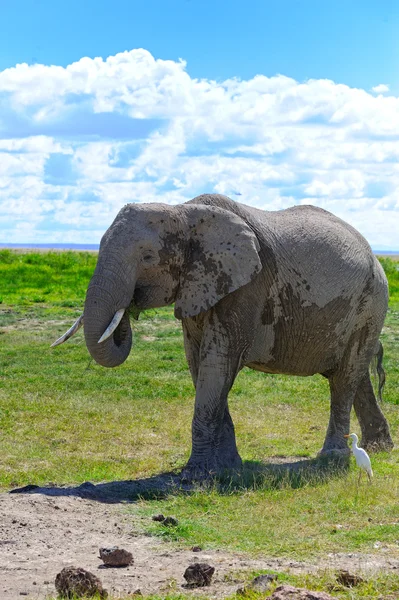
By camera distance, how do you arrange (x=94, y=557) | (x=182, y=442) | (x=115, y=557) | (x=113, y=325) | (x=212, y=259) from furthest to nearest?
(x=182, y=442), (x=212, y=259), (x=113, y=325), (x=94, y=557), (x=115, y=557)

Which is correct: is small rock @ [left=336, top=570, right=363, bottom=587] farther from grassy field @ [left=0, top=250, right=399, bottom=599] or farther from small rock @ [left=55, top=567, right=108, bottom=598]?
small rock @ [left=55, top=567, right=108, bottom=598]

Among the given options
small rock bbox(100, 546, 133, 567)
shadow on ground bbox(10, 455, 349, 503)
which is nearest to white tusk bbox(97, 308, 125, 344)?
shadow on ground bbox(10, 455, 349, 503)

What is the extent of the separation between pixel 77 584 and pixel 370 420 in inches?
294

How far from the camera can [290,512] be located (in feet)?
30.2

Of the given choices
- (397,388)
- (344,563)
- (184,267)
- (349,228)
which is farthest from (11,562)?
(397,388)

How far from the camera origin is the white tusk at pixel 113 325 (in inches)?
391

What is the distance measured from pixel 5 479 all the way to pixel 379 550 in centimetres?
487

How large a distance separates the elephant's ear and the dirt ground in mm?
2698

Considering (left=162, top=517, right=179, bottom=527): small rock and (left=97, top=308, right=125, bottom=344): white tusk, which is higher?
(left=97, top=308, right=125, bottom=344): white tusk

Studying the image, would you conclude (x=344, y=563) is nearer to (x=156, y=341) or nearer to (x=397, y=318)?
(x=156, y=341)

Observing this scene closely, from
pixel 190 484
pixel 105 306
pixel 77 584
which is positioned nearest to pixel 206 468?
pixel 190 484

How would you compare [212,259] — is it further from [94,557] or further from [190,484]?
[94,557]

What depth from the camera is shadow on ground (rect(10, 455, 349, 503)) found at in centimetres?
1003

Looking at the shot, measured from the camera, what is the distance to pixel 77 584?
21.4 feet
